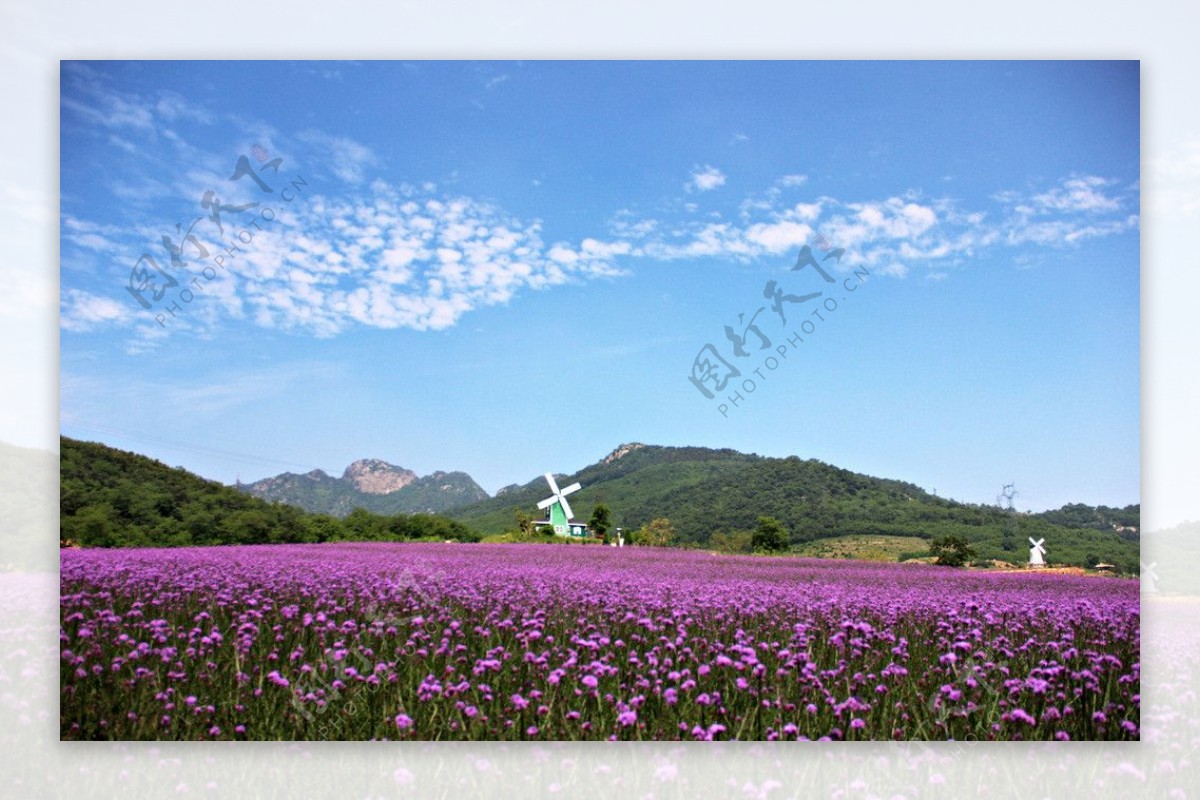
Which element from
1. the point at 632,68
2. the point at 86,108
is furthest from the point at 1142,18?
the point at 86,108

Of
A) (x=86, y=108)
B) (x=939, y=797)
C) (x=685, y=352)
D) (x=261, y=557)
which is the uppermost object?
(x=86, y=108)

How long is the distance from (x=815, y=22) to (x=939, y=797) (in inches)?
178

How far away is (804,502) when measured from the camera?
6.11 meters

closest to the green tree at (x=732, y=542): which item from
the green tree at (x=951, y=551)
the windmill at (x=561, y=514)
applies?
the windmill at (x=561, y=514)

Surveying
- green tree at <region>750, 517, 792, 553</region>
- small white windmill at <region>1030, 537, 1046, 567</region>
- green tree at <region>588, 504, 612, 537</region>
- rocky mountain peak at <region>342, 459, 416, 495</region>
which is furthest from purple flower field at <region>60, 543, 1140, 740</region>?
green tree at <region>588, 504, 612, 537</region>

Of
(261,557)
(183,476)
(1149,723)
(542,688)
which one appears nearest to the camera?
(542,688)

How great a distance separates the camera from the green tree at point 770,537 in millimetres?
6453

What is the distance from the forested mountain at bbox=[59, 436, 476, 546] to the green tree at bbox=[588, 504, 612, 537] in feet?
3.47

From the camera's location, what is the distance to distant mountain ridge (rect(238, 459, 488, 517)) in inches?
227

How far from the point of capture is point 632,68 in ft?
18.9

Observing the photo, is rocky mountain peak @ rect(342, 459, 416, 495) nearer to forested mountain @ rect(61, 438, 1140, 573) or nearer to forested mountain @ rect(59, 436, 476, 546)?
forested mountain @ rect(61, 438, 1140, 573)

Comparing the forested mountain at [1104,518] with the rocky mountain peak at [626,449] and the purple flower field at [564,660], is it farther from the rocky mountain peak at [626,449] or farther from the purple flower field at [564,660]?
the rocky mountain peak at [626,449]

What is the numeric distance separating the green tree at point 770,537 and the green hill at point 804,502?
2.3 inches

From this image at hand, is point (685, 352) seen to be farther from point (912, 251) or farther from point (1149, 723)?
point (1149, 723)
